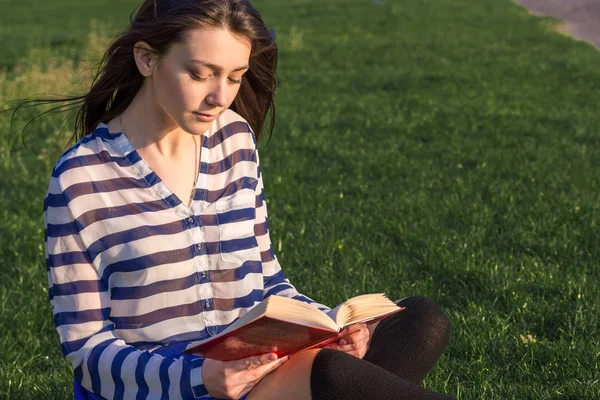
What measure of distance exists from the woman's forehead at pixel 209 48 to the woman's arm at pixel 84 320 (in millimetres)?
573

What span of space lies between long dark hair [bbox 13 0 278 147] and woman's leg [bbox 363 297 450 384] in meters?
0.92

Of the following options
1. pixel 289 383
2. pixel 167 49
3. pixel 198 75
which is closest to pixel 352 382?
pixel 289 383

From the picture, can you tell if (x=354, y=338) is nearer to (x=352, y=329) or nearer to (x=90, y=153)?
(x=352, y=329)

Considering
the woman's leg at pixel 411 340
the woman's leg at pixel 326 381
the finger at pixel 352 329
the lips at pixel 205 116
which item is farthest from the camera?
the woman's leg at pixel 411 340

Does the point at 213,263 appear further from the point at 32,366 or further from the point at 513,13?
the point at 513,13

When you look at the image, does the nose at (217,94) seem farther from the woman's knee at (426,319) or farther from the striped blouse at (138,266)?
the woman's knee at (426,319)

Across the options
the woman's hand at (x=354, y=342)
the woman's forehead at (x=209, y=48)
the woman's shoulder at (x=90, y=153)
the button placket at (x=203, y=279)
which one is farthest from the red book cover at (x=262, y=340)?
the woman's forehead at (x=209, y=48)

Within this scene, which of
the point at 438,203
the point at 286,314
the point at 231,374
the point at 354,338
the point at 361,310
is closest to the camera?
the point at 286,314

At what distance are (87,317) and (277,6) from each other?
86.4 feet

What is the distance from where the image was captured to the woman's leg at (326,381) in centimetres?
279

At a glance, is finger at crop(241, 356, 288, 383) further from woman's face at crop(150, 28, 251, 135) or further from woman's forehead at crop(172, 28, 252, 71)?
woman's forehead at crop(172, 28, 252, 71)

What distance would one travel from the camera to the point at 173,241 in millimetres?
3070

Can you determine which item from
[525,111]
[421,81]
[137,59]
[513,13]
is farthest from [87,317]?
[513,13]

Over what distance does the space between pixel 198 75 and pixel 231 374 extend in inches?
37.7
